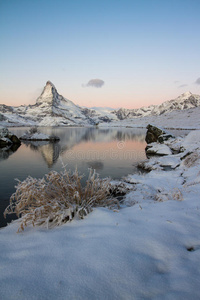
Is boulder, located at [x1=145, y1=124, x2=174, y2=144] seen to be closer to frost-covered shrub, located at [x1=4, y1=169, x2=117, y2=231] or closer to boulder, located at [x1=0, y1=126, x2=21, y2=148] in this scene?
boulder, located at [x1=0, y1=126, x2=21, y2=148]

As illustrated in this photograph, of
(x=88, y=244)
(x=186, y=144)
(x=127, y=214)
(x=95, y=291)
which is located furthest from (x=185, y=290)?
(x=186, y=144)

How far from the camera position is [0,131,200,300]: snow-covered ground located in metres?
1.41

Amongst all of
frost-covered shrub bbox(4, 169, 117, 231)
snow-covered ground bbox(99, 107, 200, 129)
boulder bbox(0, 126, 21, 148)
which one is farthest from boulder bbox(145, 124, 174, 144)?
snow-covered ground bbox(99, 107, 200, 129)

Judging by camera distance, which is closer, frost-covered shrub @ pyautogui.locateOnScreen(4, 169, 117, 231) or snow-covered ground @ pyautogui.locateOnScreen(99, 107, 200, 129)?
frost-covered shrub @ pyautogui.locateOnScreen(4, 169, 117, 231)

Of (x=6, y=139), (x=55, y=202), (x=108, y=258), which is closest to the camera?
(x=108, y=258)

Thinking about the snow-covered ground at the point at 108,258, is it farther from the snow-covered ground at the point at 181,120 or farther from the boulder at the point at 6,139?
the snow-covered ground at the point at 181,120

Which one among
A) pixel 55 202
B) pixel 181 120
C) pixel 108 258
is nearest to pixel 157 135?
pixel 55 202

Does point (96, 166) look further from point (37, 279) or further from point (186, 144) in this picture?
point (37, 279)

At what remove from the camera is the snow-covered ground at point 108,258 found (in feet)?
4.63

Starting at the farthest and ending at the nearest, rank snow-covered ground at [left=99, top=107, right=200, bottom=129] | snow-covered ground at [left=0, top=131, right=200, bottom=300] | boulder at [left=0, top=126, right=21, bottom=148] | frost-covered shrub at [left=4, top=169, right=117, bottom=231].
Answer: snow-covered ground at [left=99, top=107, right=200, bottom=129]
boulder at [left=0, top=126, right=21, bottom=148]
frost-covered shrub at [left=4, top=169, right=117, bottom=231]
snow-covered ground at [left=0, top=131, right=200, bottom=300]

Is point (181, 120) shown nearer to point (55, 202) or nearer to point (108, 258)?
point (55, 202)

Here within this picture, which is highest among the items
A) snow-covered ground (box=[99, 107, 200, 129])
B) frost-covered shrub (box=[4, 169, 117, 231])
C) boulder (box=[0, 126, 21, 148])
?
snow-covered ground (box=[99, 107, 200, 129])

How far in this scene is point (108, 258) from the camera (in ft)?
5.74

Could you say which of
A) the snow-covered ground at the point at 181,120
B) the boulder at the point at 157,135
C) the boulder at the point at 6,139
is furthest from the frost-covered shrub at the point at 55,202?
the snow-covered ground at the point at 181,120
